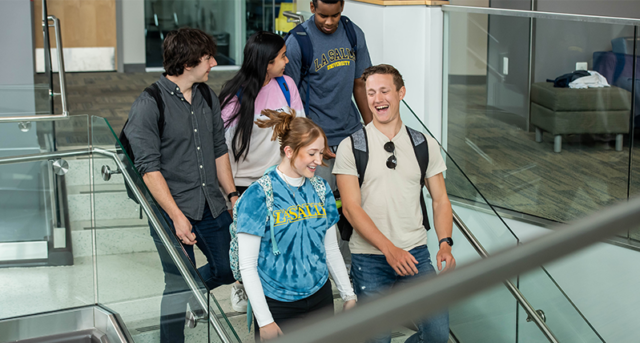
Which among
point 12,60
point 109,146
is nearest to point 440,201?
point 109,146

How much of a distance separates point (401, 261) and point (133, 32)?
1003cm

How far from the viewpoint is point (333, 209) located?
→ 2439 mm

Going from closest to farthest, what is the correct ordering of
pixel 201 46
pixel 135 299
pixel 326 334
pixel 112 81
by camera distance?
1. pixel 326 334
2. pixel 201 46
3. pixel 135 299
4. pixel 112 81

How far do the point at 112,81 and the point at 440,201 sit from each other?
28.3 feet

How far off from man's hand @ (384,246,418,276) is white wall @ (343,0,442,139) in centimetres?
245

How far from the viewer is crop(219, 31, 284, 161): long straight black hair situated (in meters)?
3.03

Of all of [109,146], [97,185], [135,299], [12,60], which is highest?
[12,60]

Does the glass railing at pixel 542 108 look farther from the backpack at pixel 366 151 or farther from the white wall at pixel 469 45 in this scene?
the backpack at pixel 366 151

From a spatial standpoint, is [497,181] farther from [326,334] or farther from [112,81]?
[112,81]

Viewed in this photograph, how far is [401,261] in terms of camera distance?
8.38 feet

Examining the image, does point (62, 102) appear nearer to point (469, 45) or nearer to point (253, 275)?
point (469, 45)

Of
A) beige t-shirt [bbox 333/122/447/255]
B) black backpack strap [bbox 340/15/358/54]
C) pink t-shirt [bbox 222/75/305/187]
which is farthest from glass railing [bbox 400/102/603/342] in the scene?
pink t-shirt [bbox 222/75/305/187]

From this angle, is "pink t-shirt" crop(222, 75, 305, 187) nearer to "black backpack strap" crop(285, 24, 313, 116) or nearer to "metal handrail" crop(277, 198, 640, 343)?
"black backpack strap" crop(285, 24, 313, 116)

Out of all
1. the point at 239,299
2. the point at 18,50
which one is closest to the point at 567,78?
the point at 239,299
